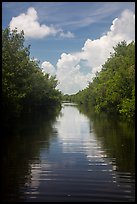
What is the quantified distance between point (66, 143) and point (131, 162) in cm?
738

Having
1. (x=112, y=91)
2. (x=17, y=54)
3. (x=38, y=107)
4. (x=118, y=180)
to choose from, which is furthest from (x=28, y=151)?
(x=38, y=107)

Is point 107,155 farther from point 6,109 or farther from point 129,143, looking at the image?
point 6,109

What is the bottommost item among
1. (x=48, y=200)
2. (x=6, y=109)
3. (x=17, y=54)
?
(x=48, y=200)

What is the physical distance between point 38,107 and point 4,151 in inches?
2677

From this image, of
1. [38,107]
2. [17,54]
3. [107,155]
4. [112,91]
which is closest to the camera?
[107,155]

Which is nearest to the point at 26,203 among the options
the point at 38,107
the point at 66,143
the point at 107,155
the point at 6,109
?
the point at 107,155

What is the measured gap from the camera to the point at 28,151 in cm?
1886

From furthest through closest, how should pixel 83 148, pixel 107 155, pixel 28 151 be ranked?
pixel 83 148 < pixel 28 151 < pixel 107 155

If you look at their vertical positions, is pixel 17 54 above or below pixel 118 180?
above

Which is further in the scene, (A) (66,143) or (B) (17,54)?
(B) (17,54)

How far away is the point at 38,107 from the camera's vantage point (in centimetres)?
8688

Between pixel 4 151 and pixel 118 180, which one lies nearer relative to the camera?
pixel 118 180

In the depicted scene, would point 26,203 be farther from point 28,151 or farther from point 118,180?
point 28,151

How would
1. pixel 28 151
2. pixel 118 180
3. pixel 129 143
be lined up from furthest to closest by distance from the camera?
pixel 129 143 → pixel 28 151 → pixel 118 180
